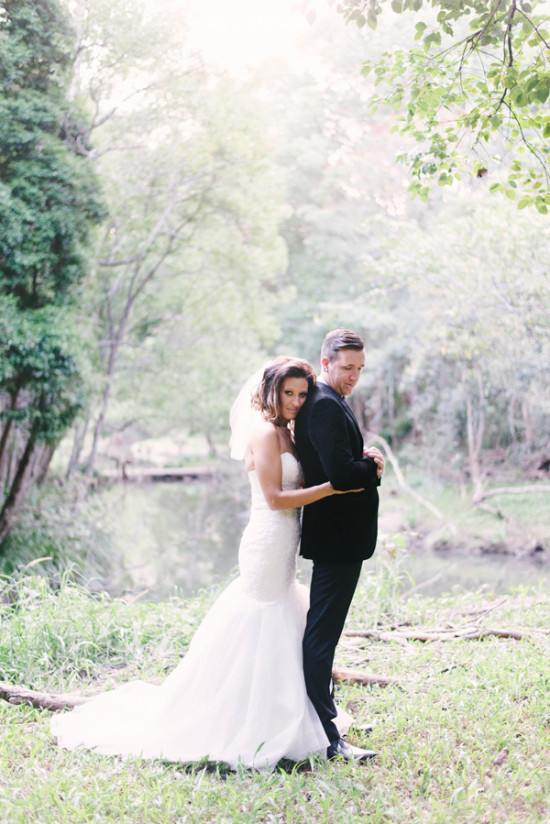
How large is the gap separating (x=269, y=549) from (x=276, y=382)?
0.73 metres

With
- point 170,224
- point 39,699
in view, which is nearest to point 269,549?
point 39,699

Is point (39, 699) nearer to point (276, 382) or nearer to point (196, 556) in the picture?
point (276, 382)

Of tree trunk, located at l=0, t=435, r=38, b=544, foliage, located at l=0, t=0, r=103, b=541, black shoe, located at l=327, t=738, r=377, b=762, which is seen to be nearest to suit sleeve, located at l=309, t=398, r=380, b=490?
black shoe, located at l=327, t=738, r=377, b=762

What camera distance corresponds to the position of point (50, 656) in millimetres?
4348

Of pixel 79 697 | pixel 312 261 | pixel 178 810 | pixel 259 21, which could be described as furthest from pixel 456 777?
pixel 312 261

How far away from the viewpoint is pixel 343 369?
301 centimetres

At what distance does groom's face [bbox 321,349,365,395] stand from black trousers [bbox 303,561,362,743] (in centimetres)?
72

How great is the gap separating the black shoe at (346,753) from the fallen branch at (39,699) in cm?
131

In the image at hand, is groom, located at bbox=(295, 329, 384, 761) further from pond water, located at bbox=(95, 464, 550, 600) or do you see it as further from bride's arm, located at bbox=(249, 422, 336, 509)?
pond water, located at bbox=(95, 464, 550, 600)

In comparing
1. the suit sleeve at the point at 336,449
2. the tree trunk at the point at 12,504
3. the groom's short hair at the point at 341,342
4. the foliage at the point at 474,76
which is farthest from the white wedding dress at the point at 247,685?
the tree trunk at the point at 12,504

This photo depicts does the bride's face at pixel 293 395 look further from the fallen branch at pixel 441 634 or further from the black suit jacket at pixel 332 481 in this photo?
the fallen branch at pixel 441 634

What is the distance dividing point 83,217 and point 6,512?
3665 millimetres

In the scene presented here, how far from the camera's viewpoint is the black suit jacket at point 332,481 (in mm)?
2838

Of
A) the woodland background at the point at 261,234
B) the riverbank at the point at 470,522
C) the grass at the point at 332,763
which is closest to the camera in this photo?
the grass at the point at 332,763
